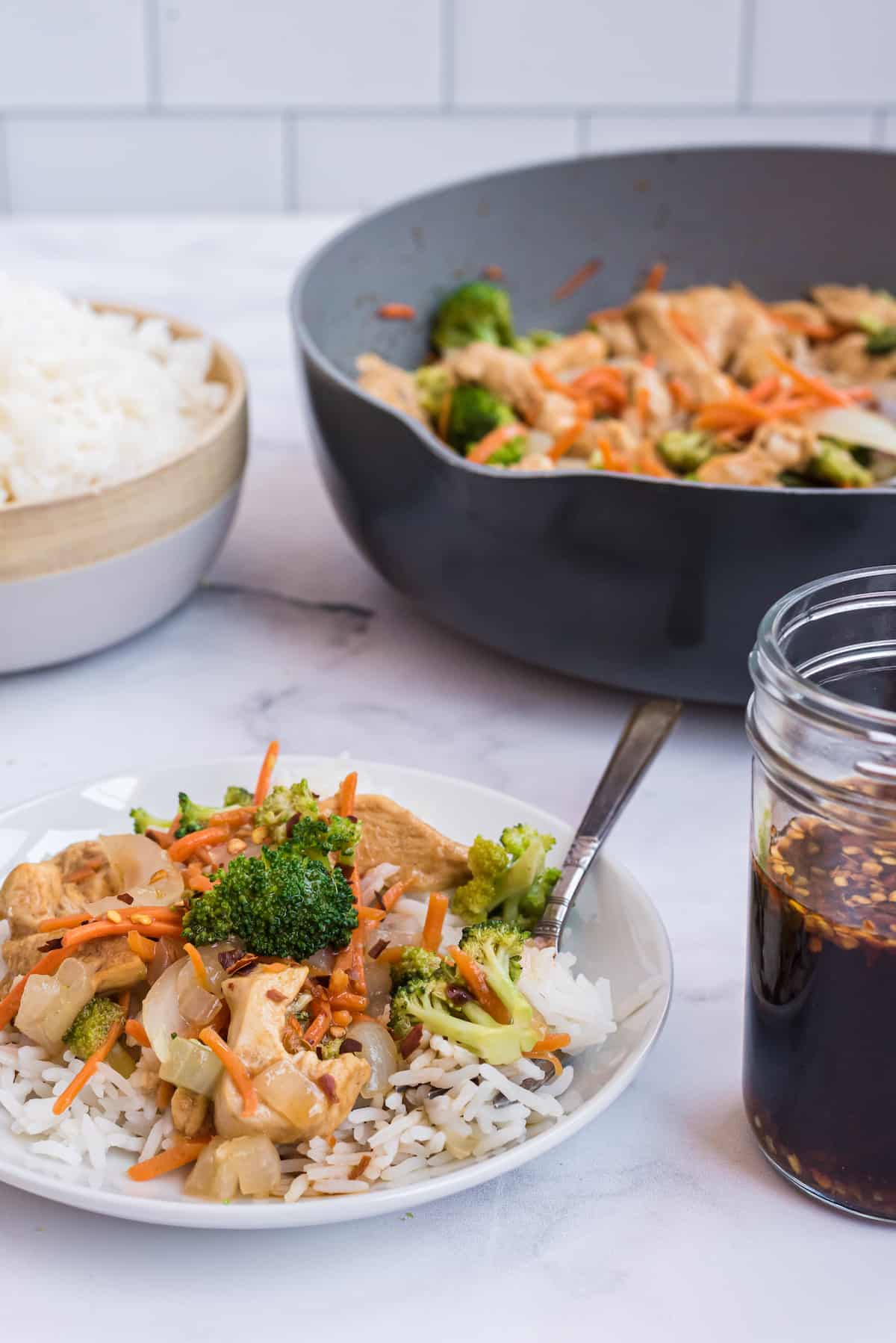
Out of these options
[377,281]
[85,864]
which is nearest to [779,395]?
[377,281]

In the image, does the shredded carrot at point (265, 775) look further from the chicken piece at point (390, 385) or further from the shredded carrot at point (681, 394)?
the shredded carrot at point (681, 394)

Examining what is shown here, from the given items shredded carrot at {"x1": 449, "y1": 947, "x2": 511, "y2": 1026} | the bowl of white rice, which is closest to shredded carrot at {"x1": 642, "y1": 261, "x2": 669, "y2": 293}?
the bowl of white rice

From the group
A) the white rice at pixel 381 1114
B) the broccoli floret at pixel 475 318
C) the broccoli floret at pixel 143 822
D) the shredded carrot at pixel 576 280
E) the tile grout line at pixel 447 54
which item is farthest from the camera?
the tile grout line at pixel 447 54

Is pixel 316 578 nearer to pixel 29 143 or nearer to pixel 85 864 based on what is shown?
pixel 85 864

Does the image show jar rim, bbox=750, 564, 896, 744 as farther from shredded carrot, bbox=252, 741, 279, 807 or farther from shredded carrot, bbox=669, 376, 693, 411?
shredded carrot, bbox=669, 376, 693, 411

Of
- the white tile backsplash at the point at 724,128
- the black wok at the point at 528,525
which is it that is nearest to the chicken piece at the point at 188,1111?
the black wok at the point at 528,525

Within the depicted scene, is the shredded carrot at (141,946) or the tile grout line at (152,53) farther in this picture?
the tile grout line at (152,53)
